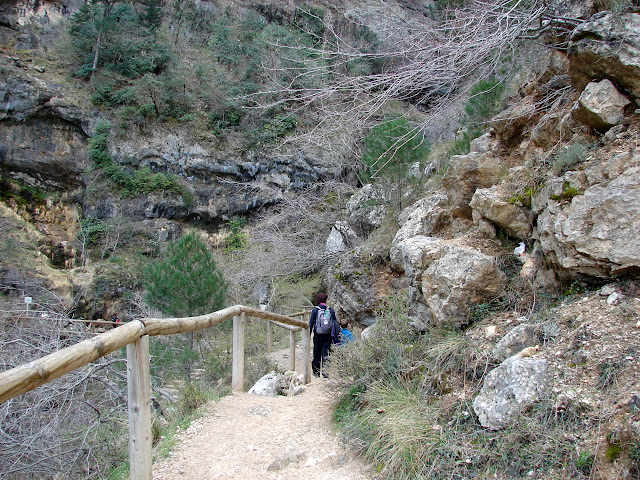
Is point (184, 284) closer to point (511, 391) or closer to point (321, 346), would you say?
point (321, 346)

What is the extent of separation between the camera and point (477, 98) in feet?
29.2

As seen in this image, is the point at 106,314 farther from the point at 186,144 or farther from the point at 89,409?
the point at 89,409

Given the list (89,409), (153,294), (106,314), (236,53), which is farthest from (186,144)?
(89,409)

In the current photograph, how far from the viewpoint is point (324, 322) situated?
6117 mm

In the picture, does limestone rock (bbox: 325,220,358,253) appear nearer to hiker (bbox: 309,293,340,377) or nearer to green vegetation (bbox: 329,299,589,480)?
hiker (bbox: 309,293,340,377)

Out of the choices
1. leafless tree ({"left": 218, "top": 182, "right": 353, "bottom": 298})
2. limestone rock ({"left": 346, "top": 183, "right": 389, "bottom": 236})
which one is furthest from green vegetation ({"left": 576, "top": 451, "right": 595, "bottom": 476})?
leafless tree ({"left": 218, "top": 182, "right": 353, "bottom": 298})

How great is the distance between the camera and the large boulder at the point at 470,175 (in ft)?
16.4

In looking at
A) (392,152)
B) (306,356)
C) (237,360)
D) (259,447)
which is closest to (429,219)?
(306,356)

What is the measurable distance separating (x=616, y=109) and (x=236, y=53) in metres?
28.0

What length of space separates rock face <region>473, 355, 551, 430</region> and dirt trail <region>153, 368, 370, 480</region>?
887 mm

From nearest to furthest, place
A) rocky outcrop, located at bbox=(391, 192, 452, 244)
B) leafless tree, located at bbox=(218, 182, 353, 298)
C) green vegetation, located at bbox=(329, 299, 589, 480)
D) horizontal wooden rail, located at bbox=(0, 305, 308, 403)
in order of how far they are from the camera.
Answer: horizontal wooden rail, located at bbox=(0, 305, 308, 403), green vegetation, located at bbox=(329, 299, 589, 480), rocky outcrop, located at bbox=(391, 192, 452, 244), leafless tree, located at bbox=(218, 182, 353, 298)

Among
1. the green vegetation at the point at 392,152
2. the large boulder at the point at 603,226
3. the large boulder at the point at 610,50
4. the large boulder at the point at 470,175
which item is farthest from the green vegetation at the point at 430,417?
the green vegetation at the point at 392,152

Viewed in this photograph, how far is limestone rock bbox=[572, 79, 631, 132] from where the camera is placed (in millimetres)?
3586

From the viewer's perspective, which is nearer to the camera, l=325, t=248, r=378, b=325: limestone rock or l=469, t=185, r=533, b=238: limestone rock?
l=469, t=185, r=533, b=238: limestone rock
